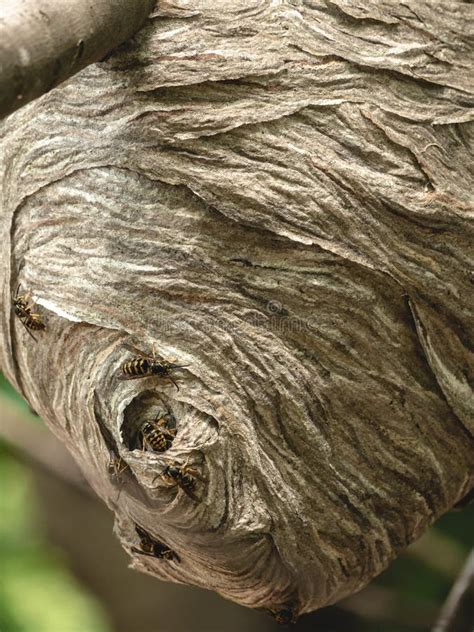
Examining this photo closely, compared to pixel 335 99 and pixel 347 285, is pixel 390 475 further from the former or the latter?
pixel 335 99

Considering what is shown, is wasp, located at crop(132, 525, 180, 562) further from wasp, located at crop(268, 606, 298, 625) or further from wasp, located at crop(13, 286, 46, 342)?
wasp, located at crop(13, 286, 46, 342)

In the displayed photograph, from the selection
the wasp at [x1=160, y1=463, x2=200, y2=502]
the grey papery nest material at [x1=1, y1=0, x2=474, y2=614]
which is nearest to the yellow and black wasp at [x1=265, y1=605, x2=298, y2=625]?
the grey papery nest material at [x1=1, y1=0, x2=474, y2=614]

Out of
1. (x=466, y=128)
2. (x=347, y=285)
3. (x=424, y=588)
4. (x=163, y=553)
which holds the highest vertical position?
(x=466, y=128)

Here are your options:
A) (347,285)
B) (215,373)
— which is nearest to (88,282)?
(215,373)

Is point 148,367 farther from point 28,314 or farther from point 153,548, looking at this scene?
point 153,548

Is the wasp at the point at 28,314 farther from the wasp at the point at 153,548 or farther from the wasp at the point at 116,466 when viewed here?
the wasp at the point at 153,548

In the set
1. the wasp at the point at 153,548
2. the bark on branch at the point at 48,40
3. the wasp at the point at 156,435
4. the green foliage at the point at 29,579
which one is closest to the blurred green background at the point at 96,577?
the green foliage at the point at 29,579
